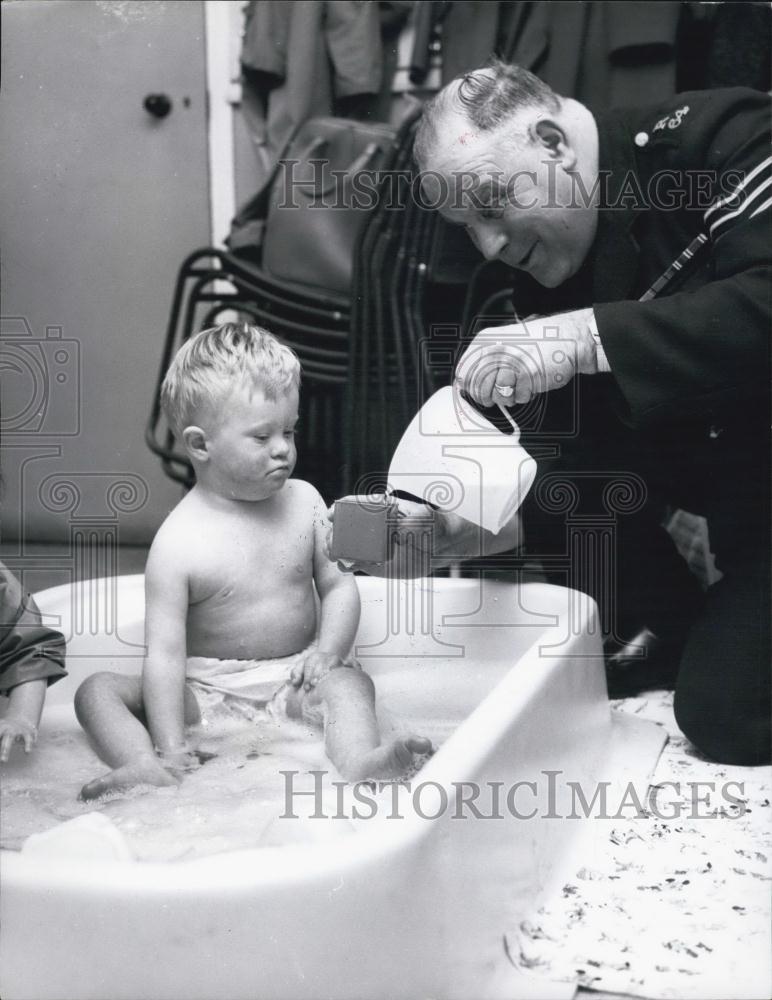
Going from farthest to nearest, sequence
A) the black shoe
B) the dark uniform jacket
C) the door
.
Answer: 1. the black shoe
2. the dark uniform jacket
3. the door

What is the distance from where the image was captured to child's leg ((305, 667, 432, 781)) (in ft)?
1.83

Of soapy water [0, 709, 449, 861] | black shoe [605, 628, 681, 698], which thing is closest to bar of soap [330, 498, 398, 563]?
soapy water [0, 709, 449, 861]

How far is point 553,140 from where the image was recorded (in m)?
0.59

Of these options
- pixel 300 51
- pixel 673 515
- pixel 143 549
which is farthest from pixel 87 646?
pixel 300 51

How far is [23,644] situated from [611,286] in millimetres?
394

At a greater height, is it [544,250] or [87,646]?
[544,250]

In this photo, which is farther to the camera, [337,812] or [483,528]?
[483,528]

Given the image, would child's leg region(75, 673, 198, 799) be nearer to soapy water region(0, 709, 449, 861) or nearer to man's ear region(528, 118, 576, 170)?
soapy water region(0, 709, 449, 861)

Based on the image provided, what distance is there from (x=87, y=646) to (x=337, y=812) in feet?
1.01

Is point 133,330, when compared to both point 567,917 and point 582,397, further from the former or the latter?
point 567,917

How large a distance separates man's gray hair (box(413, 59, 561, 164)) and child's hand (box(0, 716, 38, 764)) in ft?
1.26

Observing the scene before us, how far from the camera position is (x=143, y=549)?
607 mm

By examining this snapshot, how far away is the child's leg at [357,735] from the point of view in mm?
558

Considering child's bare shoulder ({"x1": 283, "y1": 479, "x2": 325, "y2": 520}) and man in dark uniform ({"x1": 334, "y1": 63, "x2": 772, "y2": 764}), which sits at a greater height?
man in dark uniform ({"x1": 334, "y1": 63, "x2": 772, "y2": 764})
